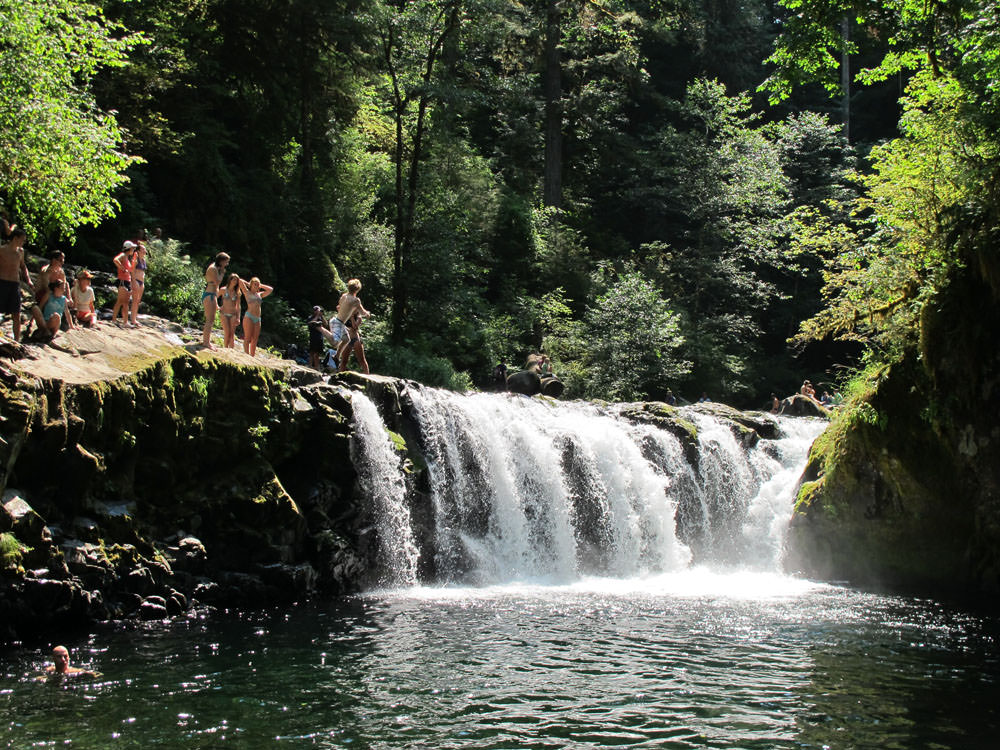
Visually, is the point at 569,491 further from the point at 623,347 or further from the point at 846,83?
the point at 846,83

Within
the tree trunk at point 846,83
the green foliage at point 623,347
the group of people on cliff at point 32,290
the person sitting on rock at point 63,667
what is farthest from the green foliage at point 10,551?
the tree trunk at point 846,83

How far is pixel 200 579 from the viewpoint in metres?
11.8

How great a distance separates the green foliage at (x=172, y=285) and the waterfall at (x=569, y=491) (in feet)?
19.0

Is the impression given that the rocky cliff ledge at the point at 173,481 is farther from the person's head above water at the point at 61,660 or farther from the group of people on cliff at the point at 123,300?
the person's head above water at the point at 61,660

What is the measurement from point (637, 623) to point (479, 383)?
15.6 meters

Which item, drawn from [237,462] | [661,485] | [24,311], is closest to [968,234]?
[661,485]

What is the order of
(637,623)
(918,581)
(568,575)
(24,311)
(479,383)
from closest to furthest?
(637,623)
(24,311)
(918,581)
(568,575)
(479,383)

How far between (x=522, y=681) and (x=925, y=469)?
9.47 m

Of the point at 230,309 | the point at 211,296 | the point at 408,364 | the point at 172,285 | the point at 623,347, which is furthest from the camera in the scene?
the point at 623,347

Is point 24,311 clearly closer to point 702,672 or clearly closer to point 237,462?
point 237,462

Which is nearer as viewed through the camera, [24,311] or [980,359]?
[24,311]

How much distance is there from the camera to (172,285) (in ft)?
61.2

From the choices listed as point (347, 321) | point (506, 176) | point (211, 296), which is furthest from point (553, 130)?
point (211, 296)

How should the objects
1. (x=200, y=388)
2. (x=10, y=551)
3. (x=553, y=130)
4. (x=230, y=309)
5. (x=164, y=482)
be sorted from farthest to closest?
1. (x=553, y=130)
2. (x=230, y=309)
3. (x=200, y=388)
4. (x=164, y=482)
5. (x=10, y=551)
